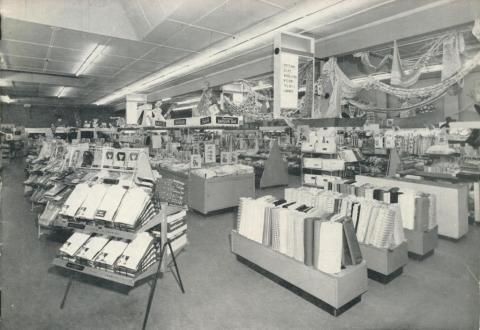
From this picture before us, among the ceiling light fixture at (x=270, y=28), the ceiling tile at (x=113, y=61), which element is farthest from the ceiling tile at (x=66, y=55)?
the ceiling light fixture at (x=270, y=28)

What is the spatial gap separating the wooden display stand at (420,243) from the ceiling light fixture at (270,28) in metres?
3.43

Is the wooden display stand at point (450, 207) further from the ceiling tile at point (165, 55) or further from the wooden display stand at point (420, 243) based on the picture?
the ceiling tile at point (165, 55)

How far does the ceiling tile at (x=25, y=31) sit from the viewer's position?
5333 mm

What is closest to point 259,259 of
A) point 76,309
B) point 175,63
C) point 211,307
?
point 211,307

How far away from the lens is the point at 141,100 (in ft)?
37.2

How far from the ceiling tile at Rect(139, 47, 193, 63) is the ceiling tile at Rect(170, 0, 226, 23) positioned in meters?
1.84

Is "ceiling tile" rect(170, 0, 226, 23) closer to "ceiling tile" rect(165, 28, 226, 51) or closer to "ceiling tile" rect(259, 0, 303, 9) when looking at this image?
"ceiling tile" rect(165, 28, 226, 51)

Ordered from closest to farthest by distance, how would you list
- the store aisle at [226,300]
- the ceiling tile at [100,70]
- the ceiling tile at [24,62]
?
the store aisle at [226,300] < the ceiling tile at [24,62] < the ceiling tile at [100,70]

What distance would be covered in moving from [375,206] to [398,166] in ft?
17.9

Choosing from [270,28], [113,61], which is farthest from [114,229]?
[113,61]

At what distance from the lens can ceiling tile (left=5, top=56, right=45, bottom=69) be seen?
7.75 metres

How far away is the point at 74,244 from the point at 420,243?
4.25m

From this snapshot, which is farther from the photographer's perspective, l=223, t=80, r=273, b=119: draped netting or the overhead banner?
l=223, t=80, r=273, b=119: draped netting

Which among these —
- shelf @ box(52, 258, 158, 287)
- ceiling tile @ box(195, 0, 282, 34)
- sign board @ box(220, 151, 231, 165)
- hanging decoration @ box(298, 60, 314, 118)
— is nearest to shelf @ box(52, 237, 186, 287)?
shelf @ box(52, 258, 158, 287)
